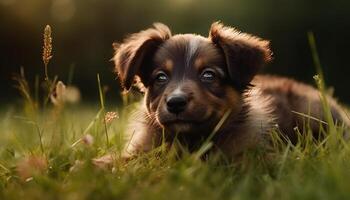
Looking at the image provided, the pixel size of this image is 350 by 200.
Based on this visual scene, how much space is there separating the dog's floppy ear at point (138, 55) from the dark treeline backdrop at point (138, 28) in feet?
29.0

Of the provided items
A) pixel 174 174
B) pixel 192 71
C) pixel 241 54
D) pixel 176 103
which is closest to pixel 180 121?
pixel 176 103

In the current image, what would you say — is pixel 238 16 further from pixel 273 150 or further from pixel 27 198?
pixel 27 198

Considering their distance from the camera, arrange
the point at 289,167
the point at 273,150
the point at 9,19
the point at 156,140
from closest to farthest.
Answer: the point at 289,167 → the point at 273,150 → the point at 156,140 → the point at 9,19

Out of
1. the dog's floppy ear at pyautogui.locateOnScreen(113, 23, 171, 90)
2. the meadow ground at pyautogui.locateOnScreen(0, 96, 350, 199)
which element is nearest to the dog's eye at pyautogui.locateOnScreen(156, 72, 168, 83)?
the dog's floppy ear at pyautogui.locateOnScreen(113, 23, 171, 90)

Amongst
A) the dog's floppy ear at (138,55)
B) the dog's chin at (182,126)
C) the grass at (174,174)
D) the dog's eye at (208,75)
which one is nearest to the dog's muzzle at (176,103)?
the dog's chin at (182,126)

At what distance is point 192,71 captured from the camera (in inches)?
205

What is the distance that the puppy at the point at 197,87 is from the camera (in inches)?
194

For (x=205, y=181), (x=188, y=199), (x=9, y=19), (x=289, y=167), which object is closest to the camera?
(x=188, y=199)

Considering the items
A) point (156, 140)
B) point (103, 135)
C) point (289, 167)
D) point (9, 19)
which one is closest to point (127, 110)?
point (103, 135)

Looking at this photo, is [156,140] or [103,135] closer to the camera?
[156,140]

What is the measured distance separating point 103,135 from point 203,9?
9.57m

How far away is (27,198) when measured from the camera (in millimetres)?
3453

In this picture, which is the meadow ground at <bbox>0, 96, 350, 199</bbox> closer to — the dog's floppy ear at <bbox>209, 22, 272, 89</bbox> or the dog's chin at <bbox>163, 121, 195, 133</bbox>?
the dog's chin at <bbox>163, 121, 195, 133</bbox>

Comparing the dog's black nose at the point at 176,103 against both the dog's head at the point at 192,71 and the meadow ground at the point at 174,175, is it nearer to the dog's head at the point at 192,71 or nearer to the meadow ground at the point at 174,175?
the dog's head at the point at 192,71
